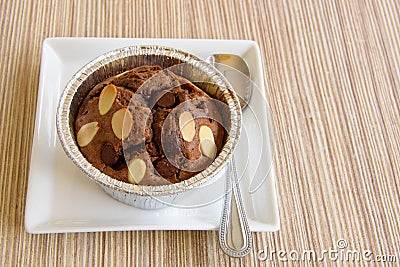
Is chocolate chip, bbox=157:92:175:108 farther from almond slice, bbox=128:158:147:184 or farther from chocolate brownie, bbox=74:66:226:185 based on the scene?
almond slice, bbox=128:158:147:184

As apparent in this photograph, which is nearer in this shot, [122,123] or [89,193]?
[122,123]

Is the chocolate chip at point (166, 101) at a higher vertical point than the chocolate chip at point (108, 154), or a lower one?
higher

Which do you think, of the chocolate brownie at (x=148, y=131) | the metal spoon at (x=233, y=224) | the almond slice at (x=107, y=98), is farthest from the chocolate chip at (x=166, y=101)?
the metal spoon at (x=233, y=224)

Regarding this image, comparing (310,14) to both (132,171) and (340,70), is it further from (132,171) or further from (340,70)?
(132,171)

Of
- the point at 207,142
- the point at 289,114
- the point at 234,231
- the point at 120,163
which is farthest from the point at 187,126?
the point at 289,114

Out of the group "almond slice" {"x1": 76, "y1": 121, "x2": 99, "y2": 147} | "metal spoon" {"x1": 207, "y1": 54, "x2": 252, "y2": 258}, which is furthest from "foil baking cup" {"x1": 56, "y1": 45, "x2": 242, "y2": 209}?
"metal spoon" {"x1": 207, "y1": 54, "x2": 252, "y2": 258}

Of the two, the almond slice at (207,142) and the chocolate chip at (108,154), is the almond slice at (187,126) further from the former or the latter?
the chocolate chip at (108,154)

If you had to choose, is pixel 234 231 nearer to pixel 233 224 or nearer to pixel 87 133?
pixel 233 224
